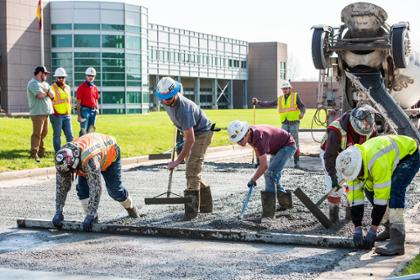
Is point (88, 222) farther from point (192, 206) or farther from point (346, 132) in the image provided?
point (346, 132)

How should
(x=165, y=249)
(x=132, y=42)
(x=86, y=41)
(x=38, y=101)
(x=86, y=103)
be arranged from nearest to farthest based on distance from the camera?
1. (x=165, y=249)
2. (x=38, y=101)
3. (x=86, y=103)
4. (x=86, y=41)
5. (x=132, y=42)

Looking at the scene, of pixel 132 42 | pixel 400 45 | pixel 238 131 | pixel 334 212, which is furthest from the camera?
pixel 132 42

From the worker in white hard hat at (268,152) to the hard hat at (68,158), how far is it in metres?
1.79

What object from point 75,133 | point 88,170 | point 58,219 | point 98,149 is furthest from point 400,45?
point 75,133

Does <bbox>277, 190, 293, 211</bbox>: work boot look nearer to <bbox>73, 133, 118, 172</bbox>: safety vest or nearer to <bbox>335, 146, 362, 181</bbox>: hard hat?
<bbox>73, 133, 118, 172</bbox>: safety vest

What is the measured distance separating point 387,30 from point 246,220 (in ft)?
22.2

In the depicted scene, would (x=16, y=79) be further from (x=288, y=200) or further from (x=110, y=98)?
(x=288, y=200)

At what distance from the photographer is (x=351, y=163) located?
6406 millimetres

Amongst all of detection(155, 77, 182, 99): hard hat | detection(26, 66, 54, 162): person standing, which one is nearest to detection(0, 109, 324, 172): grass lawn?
detection(26, 66, 54, 162): person standing

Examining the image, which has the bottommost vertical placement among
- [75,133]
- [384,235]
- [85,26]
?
[384,235]

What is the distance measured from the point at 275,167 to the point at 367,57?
233 inches

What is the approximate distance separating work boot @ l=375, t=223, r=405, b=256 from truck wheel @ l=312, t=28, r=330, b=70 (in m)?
7.57

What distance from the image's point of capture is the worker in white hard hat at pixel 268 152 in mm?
8195

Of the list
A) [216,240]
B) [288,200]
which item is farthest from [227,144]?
[216,240]
